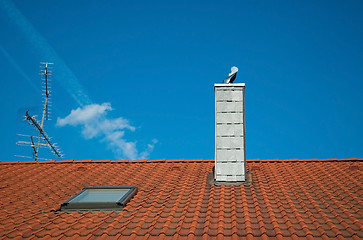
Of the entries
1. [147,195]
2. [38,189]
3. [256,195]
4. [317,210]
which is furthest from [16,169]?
[317,210]

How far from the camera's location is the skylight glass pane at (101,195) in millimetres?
7660

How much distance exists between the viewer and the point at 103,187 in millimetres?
8680

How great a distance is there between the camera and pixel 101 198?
7.84 metres

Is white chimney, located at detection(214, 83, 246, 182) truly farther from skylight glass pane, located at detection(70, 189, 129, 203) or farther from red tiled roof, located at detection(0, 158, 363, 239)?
skylight glass pane, located at detection(70, 189, 129, 203)

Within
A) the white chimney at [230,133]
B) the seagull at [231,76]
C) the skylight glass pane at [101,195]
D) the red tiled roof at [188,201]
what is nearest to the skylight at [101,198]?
the skylight glass pane at [101,195]

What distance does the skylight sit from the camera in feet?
23.8

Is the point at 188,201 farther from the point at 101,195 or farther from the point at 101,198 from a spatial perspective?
the point at 101,195

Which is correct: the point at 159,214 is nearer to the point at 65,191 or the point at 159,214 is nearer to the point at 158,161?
the point at 65,191

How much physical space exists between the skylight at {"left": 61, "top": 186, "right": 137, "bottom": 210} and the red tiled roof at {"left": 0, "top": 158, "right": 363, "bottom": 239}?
0.64ft

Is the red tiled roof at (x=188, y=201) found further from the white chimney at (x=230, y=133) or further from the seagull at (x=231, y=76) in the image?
the seagull at (x=231, y=76)

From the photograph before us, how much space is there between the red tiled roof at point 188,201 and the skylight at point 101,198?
0.64 ft

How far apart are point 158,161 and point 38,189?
151 inches

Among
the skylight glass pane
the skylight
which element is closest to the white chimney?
the skylight

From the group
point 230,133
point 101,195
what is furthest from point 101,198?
point 230,133
